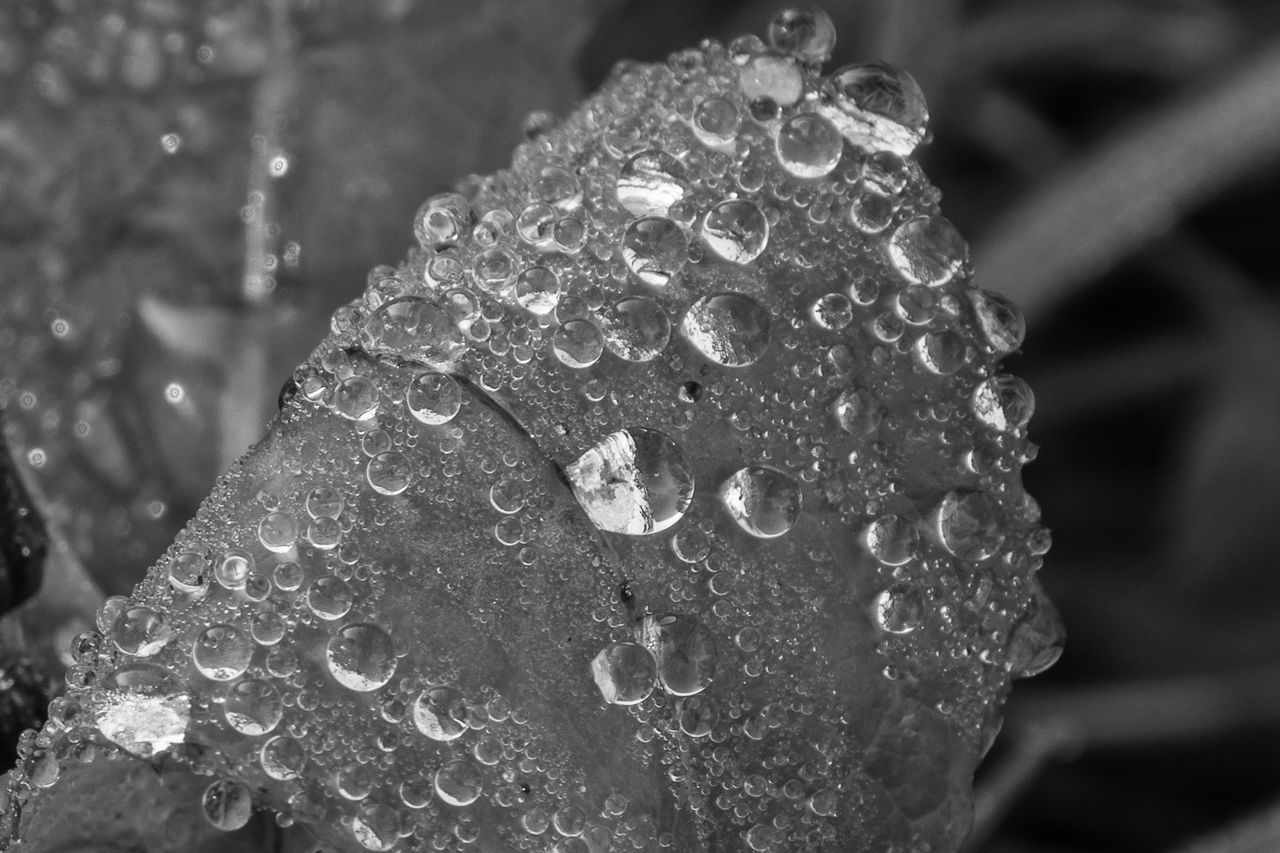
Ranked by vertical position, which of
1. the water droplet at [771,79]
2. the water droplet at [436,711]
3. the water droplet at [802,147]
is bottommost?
the water droplet at [436,711]

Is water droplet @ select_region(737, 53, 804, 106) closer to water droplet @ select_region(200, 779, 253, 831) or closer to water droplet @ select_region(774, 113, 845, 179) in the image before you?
water droplet @ select_region(774, 113, 845, 179)

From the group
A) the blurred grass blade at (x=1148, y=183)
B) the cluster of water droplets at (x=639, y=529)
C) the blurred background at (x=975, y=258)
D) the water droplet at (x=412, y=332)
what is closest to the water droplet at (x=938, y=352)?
the cluster of water droplets at (x=639, y=529)

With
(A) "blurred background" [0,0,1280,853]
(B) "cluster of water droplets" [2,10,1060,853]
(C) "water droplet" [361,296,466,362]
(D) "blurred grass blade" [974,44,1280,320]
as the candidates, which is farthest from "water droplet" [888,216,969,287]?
(D) "blurred grass blade" [974,44,1280,320]

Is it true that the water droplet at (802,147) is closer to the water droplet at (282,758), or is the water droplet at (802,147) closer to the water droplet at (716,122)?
the water droplet at (716,122)

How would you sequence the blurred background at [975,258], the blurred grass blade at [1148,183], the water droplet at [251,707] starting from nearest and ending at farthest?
the water droplet at [251,707], the blurred background at [975,258], the blurred grass blade at [1148,183]

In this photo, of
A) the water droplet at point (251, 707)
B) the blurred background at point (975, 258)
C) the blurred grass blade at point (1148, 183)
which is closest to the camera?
the water droplet at point (251, 707)

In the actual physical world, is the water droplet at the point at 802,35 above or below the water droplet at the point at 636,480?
above

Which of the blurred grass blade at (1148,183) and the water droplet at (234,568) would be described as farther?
the blurred grass blade at (1148,183)

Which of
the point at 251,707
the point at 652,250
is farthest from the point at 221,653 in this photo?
the point at 652,250
